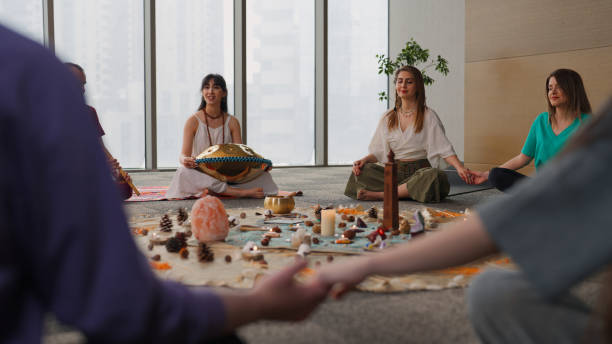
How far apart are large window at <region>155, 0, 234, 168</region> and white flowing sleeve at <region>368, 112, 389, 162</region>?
374 centimetres

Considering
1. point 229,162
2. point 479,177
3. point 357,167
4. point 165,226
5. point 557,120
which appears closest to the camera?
point 165,226

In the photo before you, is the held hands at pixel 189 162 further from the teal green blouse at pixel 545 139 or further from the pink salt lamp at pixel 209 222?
the teal green blouse at pixel 545 139

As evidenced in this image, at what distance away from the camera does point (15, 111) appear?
0.47 meters

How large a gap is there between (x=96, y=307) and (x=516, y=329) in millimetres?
562

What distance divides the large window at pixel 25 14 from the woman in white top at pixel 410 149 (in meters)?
4.23

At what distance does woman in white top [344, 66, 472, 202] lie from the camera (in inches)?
146

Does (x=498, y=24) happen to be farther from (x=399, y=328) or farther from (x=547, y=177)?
(x=547, y=177)

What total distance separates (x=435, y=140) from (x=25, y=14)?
4.99m

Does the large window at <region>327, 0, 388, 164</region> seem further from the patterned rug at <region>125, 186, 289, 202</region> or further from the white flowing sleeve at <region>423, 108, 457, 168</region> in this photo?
the white flowing sleeve at <region>423, 108, 457, 168</region>

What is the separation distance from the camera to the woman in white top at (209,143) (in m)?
4.00

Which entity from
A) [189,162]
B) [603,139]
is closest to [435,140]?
[189,162]

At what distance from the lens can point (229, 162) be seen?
155 inches

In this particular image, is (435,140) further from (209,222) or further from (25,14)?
(25,14)

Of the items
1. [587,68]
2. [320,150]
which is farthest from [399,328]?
[320,150]
